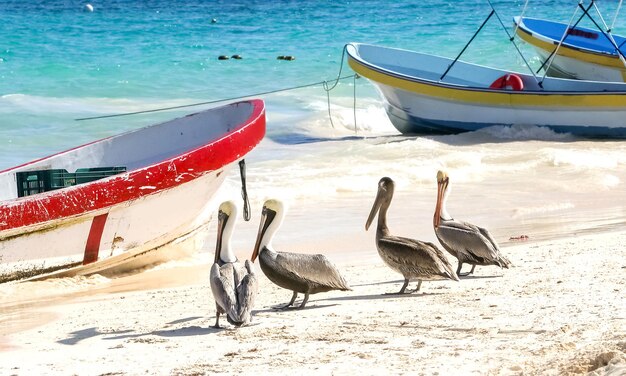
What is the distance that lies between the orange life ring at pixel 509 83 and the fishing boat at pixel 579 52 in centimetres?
160

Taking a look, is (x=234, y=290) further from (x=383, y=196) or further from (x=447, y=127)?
(x=447, y=127)

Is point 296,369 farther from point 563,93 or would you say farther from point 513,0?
point 513,0

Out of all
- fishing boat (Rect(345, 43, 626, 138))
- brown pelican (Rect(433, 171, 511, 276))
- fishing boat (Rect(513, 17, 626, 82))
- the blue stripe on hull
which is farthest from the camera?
fishing boat (Rect(513, 17, 626, 82))

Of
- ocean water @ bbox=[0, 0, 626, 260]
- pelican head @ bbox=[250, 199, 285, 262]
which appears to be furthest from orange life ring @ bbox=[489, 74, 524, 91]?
pelican head @ bbox=[250, 199, 285, 262]

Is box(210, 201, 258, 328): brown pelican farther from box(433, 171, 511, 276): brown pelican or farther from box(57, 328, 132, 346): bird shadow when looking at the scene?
box(433, 171, 511, 276): brown pelican

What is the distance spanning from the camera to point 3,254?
25.8 feet

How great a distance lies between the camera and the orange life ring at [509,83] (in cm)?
1650

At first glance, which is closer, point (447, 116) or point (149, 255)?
point (149, 255)

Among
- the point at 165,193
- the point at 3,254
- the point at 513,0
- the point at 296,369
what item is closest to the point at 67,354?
the point at 296,369

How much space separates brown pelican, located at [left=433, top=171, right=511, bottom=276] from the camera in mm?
7398

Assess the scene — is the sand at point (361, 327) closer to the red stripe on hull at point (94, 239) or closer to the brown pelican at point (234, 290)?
the brown pelican at point (234, 290)

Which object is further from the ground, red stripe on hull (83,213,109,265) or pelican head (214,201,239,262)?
pelican head (214,201,239,262)

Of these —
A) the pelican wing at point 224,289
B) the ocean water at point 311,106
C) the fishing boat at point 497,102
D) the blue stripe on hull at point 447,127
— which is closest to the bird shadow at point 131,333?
the pelican wing at point 224,289

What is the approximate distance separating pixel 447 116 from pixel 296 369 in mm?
11793
